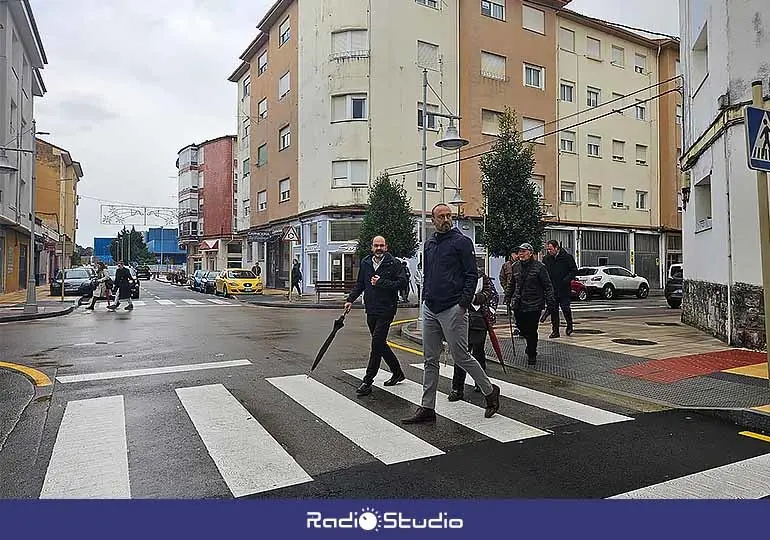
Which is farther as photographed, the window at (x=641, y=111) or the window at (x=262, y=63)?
the window at (x=262, y=63)

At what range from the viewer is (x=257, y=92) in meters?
40.7

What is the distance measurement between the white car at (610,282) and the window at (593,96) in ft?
39.5

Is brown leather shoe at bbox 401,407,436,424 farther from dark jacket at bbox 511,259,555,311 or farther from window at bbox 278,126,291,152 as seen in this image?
window at bbox 278,126,291,152

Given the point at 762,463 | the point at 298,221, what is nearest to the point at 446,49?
the point at 298,221

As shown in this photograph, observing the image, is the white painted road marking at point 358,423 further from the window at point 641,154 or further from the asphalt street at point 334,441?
the window at point 641,154

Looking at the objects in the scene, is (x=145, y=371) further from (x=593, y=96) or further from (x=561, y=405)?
(x=593, y=96)

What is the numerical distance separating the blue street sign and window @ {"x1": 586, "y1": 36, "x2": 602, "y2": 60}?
33.9 meters

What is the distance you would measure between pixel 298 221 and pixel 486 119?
460 inches

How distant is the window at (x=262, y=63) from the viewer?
1556 inches

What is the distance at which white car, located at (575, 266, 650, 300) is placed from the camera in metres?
29.1

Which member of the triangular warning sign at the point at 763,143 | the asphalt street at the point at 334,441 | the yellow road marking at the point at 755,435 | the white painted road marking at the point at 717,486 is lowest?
the yellow road marking at the point at 755,435

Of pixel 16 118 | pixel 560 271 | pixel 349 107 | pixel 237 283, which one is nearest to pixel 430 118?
pixel 349 107

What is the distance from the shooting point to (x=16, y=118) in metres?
30.0

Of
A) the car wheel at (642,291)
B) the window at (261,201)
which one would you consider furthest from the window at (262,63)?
the car wheel at (642,291)
